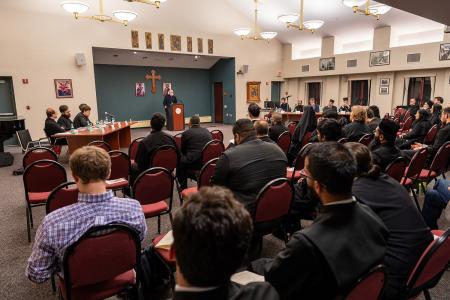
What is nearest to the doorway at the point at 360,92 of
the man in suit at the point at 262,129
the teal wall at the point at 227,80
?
the teal wall at the point at 227,80

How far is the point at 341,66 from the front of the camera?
12.8 m

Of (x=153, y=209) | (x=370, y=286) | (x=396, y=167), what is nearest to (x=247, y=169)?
(x=153, y=209)

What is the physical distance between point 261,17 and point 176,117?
17.6 feet

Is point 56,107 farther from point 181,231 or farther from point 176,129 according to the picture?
point 181,231

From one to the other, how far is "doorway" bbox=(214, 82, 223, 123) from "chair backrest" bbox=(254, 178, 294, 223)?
12740 millimetres

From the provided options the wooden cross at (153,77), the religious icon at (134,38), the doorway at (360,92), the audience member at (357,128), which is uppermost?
the religious icon at (134,38)

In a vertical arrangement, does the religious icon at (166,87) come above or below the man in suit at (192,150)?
above

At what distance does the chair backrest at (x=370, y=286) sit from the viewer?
3.64ft

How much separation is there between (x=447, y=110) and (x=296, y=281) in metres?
4.95

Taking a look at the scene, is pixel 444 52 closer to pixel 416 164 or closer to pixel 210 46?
pixel 210 46

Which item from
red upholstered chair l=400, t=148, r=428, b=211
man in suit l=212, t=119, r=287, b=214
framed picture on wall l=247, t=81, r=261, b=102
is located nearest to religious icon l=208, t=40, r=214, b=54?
framed picture on wall l=247, t=81, r=261, b=102

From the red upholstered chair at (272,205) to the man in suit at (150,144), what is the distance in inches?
76.1

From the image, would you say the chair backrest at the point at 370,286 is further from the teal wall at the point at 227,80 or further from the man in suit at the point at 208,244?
the teal wall at the point at 227,80

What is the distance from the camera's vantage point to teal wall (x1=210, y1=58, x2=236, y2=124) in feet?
45.2
